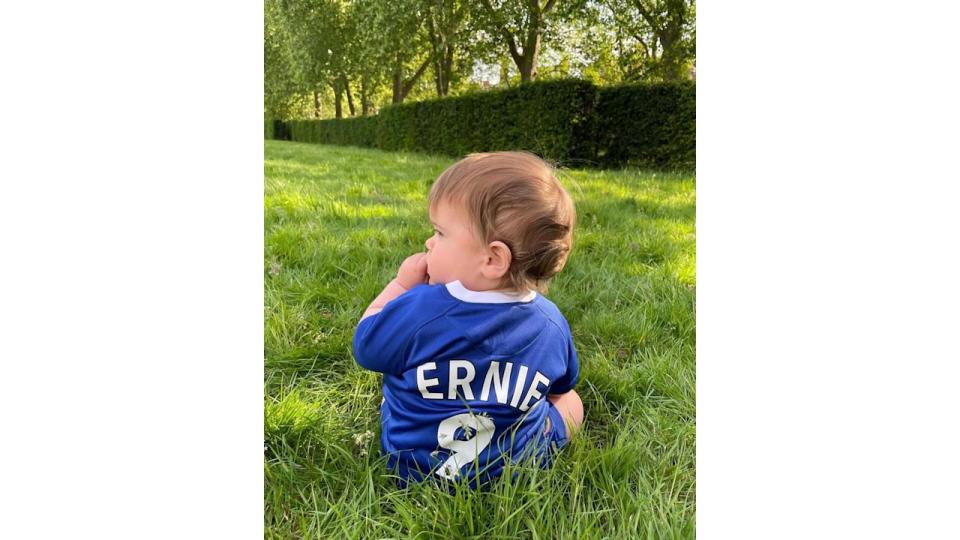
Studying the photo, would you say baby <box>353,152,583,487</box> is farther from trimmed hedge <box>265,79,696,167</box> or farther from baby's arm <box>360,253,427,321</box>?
trimmed hedge <box>265,79,696,167</box>

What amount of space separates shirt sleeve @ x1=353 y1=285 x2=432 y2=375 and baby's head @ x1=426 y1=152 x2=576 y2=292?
111 millimetres

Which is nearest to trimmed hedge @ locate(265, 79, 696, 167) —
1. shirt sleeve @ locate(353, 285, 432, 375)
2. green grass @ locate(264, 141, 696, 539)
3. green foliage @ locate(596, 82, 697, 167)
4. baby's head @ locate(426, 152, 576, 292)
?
green foliage @ locate(596, 82, 697, 167)

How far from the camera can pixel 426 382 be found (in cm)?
108

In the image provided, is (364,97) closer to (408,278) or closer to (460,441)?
(408,278)

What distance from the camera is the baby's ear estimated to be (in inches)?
43.0

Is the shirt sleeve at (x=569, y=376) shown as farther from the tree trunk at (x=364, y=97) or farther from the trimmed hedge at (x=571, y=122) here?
the tree trunk at (x=364, y=97)

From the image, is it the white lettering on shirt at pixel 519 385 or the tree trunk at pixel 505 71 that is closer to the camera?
→ the white lettering on shirt at pixel 519 385

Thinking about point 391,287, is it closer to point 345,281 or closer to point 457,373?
point 457,373

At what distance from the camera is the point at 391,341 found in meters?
1.09

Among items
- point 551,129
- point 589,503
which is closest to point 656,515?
point 589,503

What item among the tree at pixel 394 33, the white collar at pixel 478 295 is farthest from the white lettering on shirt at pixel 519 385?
the tree at pixel 394 33

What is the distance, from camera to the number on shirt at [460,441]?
109 cm

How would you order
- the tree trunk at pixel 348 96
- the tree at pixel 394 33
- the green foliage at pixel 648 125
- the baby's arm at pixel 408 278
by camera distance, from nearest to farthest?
the baby's arm at pixel 408 278, the green foliage at pixel 648 125, the tree at pixel 394 33, the tree trunk at pixel 348 96

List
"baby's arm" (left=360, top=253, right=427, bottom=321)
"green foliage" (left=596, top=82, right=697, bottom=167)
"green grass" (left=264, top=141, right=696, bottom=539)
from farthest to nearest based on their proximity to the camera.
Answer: "green foliage" (left=596, top=82, right=697, bottom=167) → "baby's arm" (left=360, top=253, right=427, bottom=321) → "green grass" (left=264, top=141, right=696, bottom=539)
